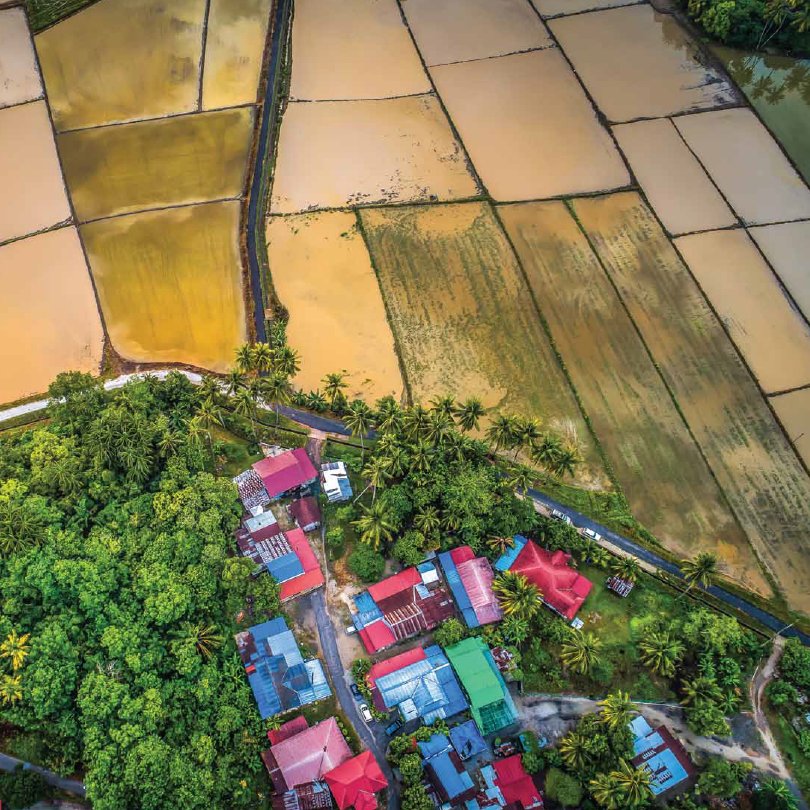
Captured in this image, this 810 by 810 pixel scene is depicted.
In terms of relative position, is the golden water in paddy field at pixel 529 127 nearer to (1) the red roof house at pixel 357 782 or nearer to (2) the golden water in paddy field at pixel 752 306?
(2) the golden water in paddy field at pixel 752 306

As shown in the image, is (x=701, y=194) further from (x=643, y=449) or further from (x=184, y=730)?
(x=184, y=730)

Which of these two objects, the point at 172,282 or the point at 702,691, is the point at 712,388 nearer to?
the point at 702,691

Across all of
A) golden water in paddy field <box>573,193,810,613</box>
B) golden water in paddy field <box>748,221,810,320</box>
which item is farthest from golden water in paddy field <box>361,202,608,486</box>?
golden water in paddy field <box>748,221,810,320</box>

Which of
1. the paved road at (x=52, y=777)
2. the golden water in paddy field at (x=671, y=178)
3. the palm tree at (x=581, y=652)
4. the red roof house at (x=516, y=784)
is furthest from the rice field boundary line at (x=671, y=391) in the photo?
the paved road at (x=52, y=777)

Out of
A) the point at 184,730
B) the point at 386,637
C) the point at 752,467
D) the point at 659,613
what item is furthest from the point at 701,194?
the point at 184,730

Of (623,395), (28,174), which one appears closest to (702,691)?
(623,395)

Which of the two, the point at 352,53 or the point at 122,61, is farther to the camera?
the point at 352,53
